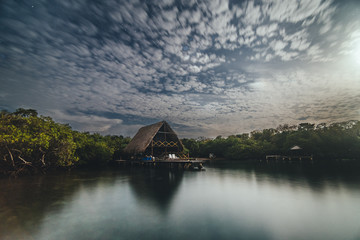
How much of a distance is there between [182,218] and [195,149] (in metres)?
39.0

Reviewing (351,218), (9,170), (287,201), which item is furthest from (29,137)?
(351,218)

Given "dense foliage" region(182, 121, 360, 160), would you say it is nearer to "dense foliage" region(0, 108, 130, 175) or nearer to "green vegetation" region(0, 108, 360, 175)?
"green vegetation" region(0, 108, 360, 175)

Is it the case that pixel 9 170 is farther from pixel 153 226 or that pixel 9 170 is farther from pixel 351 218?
pixel 351 218

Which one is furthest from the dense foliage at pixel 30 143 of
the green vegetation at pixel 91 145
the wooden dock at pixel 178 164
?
the wooden dock at pixel 178 164

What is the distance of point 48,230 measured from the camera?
475 centimetres

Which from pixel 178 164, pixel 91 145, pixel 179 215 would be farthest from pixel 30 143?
pixel 178 164

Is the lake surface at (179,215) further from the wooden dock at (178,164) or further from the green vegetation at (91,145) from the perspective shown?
the wooden dock at (178,164)

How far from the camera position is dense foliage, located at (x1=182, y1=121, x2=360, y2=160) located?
3216 cm

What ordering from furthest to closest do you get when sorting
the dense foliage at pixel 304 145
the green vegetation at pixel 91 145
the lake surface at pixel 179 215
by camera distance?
the dense foliage at pixel 304 145, the green vegetation at pixel 91 145, the lake surface at pixel 179 215

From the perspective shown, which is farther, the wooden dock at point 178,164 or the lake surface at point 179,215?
the wooden dock at point 178,164

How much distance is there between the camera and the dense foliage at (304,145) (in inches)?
1266

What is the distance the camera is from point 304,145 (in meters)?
34.3

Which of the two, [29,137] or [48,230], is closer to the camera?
[48,230]

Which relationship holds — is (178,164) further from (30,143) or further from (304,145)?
(304,145)
